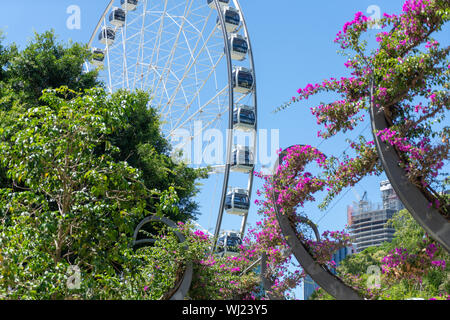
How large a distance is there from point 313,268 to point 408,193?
127 inches

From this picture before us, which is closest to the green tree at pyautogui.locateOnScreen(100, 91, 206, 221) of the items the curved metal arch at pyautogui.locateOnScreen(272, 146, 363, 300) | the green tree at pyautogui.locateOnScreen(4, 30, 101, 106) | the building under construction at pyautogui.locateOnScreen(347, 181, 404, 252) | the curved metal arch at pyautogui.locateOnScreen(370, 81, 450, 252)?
the green tree at pyautogui.locateOnScreen(4, 30, 101, 106)

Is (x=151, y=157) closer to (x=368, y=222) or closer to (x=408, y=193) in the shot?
(x=408, y=193)

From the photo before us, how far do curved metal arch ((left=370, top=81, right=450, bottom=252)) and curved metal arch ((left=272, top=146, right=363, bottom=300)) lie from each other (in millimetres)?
2655

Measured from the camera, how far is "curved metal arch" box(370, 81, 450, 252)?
6.26 meters

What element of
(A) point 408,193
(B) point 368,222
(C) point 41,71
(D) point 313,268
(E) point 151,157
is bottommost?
(D) point 313,268

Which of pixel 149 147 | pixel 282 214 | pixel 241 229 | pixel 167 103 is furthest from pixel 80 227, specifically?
pixel 167 103

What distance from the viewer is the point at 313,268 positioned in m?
9.40

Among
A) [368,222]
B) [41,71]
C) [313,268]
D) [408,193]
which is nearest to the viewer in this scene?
[408,193]

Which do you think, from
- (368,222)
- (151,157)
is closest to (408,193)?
(151,157)

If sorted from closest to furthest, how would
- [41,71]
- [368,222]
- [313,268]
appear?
[313,268] < [41,71] < [368,222]

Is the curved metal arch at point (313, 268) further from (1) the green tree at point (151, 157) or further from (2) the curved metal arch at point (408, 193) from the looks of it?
(1) the green tree at point (151, 157)

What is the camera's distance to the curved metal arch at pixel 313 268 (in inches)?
345

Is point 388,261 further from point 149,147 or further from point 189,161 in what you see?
point 189,161

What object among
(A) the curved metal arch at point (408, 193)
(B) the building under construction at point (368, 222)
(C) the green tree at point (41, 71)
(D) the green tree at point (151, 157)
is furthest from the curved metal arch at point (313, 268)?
(B) the building under construction at point (368, 222)
